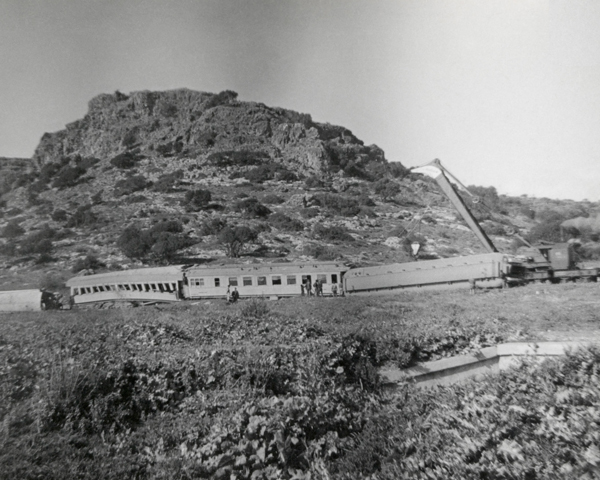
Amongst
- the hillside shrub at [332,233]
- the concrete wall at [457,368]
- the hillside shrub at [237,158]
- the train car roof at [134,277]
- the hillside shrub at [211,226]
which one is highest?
the hillside shrub at [237,158]

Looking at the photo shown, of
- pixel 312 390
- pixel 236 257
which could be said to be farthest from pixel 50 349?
pixel 236 257

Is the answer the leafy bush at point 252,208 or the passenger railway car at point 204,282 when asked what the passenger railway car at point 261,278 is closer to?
the passenger railway car at point 204,282

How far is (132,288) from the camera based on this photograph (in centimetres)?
1308

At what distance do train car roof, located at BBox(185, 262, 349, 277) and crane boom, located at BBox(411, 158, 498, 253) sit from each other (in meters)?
4.94

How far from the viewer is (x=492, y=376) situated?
4.61 m

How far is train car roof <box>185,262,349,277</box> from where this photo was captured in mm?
13148

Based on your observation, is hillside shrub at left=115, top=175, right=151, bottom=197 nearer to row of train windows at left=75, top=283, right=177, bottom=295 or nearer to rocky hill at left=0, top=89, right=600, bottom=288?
rocky hill at left=0, top=89, right=600, bottom=288

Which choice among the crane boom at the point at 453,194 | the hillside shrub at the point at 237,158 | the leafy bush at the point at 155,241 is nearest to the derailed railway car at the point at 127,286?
the leafy bush at the point at 155,241

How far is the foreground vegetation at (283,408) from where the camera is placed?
2873mm

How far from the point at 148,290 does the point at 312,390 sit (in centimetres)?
1106

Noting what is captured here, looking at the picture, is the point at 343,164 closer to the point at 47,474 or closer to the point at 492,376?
the point at 492,376

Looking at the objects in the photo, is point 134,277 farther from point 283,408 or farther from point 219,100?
point 219,100

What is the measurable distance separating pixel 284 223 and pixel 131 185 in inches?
255

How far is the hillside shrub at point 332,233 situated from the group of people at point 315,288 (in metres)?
2.04
